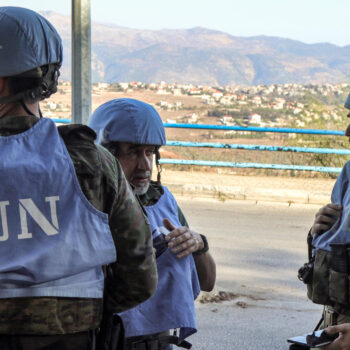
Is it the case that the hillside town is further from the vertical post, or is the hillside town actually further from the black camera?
the black camera

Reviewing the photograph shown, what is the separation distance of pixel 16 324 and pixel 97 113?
3.99ft

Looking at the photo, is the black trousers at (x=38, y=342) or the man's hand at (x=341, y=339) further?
the man's hand at (x=341, y=339)

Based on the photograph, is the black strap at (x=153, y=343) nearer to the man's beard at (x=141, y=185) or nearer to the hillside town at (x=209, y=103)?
the man's beard at (x=141, y=185)

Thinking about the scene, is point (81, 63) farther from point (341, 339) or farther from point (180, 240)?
point (341, 339)

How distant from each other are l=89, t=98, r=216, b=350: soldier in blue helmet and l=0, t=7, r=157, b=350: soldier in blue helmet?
59 centimetres

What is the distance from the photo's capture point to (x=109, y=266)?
1748 mm

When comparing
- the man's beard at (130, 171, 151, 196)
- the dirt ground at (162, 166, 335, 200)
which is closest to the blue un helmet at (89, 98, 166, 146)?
the man's beard at (130, 171, 151, 196)

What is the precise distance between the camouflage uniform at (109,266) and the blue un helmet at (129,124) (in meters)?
0.81

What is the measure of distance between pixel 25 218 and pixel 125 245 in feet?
0.89

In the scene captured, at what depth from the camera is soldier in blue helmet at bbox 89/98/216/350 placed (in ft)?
7.47

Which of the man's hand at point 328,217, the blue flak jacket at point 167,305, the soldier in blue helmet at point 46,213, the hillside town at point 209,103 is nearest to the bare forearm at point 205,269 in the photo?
the blue flak jacket at point 167,305

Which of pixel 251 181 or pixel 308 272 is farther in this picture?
pixel 251 181

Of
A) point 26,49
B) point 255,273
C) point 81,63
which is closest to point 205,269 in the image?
point 26,49

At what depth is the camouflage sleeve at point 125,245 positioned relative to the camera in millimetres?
1659
